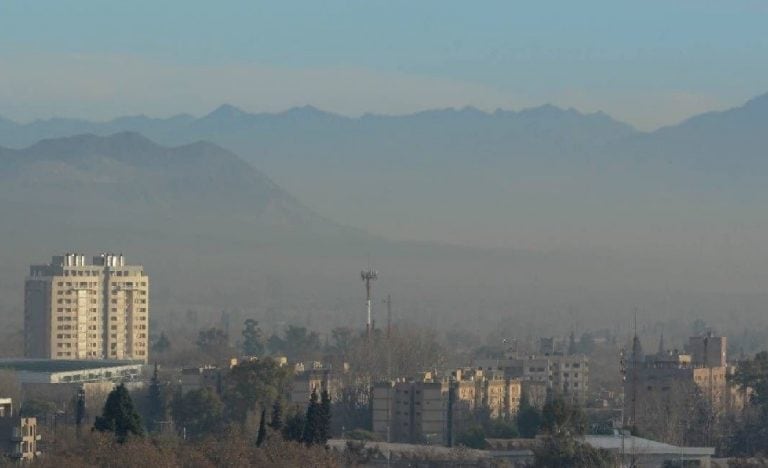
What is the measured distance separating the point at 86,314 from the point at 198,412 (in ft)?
159

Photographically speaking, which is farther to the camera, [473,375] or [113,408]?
[473,375]

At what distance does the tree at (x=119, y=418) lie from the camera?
175 ft

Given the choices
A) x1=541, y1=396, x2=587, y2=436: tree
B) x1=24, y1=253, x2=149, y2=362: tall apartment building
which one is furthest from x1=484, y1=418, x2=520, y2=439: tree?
x1=24, y1=253, x2=149, y2=362: tall apartment building

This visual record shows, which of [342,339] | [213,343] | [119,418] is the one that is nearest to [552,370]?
[213,343]

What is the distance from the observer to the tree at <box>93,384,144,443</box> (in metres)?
53.3

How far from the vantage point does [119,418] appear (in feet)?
A: 175

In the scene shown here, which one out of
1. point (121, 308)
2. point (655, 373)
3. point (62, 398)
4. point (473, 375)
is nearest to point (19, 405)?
point (62, 398)

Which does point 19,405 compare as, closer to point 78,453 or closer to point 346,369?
point 346,369

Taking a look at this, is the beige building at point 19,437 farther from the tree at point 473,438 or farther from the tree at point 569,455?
the tree at point 473,438

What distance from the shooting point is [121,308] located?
123188 mm

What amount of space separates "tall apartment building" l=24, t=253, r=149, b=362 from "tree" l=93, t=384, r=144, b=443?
220 ft

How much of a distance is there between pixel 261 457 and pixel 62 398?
33.5m

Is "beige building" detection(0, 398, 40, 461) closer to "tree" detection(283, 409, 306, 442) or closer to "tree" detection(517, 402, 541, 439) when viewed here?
"tree" detection(283, 409, 306, 442)

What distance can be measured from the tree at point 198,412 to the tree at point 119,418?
63.9ft
